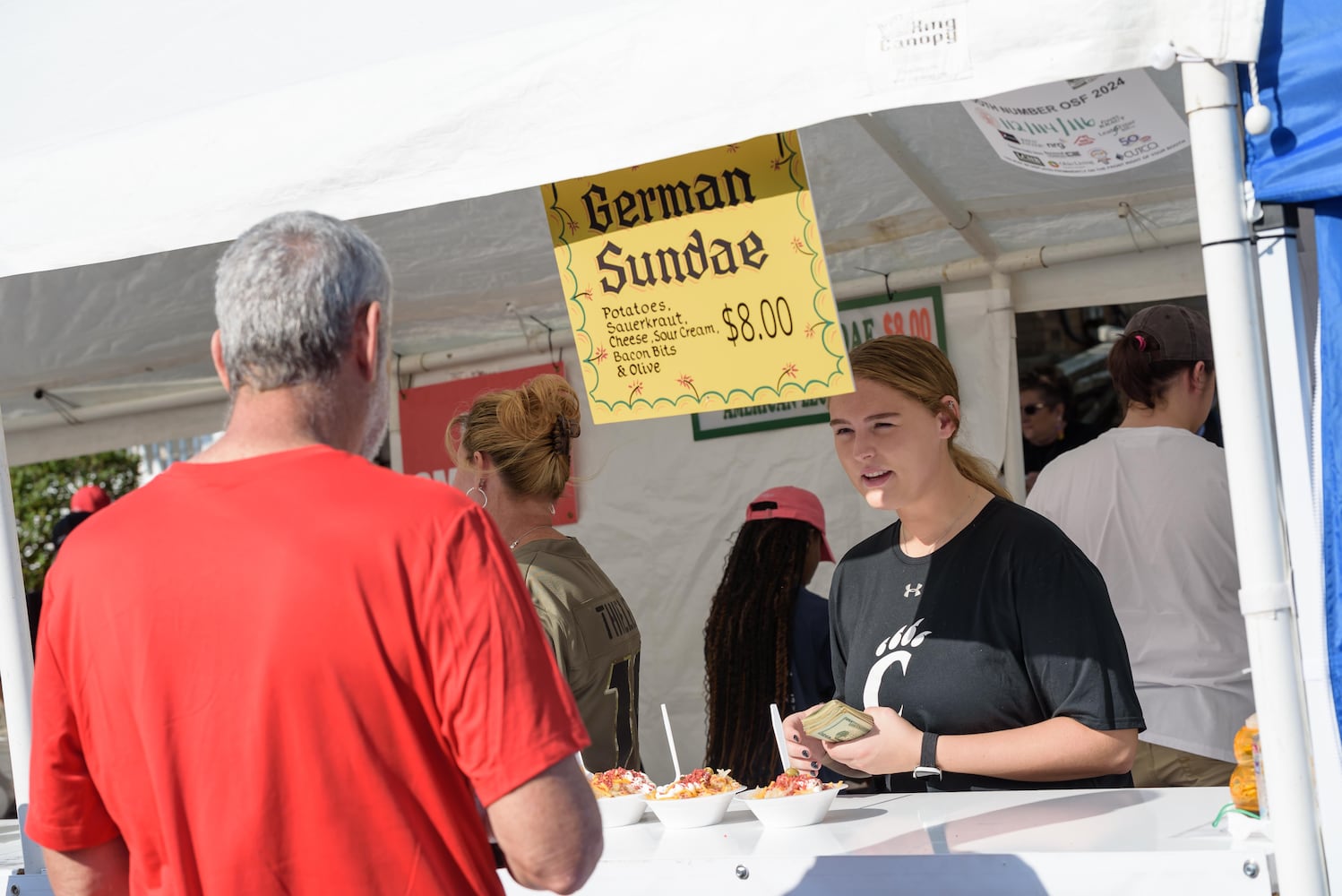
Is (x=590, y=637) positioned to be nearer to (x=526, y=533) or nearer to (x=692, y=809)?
(x=526, y=533)

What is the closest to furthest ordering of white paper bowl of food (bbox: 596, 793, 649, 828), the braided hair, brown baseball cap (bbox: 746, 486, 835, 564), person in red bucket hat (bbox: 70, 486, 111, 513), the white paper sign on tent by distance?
the white paper sign on tent
white paper bowl of food (bbox: 596, 793, 649, 828)
the braided hair
brown baseball cap (bbox: 746, 486, 835, 564)
person in red bucket hat (bbox: 70, 486, 111, 513)

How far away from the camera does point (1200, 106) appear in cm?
154

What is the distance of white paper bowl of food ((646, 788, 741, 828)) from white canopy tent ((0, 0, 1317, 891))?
90 centimetres

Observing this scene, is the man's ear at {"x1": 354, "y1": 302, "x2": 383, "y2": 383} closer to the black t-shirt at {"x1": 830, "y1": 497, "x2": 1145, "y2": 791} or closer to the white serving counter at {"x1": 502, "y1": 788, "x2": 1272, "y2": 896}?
the white serving counter at {"x1": 502, "y1": 788, "x2": 1272, "y2": 896}

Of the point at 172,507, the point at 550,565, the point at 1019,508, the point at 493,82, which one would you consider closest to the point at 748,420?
the point at 550,565

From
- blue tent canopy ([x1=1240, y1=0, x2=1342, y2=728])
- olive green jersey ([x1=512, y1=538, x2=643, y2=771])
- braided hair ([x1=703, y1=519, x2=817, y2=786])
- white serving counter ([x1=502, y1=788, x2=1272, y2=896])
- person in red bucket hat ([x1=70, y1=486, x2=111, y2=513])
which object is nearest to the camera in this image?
blue tent canopy ([x1=1240, y1=0, x2=1342, y2=728])

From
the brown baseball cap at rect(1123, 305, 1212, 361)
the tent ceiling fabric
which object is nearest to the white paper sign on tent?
the tent ceiling fabric

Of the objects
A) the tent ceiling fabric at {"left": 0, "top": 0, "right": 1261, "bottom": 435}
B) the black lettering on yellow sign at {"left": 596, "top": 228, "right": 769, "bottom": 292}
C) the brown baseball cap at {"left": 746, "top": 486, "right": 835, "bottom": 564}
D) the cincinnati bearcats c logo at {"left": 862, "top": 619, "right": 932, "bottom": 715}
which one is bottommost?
the cincinnati bearcats c logo at {"left": 862, "top": 619, "right": 932, "bottom": 715}

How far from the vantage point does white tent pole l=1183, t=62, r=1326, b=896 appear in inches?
58.9

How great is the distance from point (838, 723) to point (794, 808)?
0.16 metres

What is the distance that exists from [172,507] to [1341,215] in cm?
141

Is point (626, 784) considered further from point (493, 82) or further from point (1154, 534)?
point (1154, 534)

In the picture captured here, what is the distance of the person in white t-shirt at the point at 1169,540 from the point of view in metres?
2.77

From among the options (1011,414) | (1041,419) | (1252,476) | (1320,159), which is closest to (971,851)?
(1252,476)
